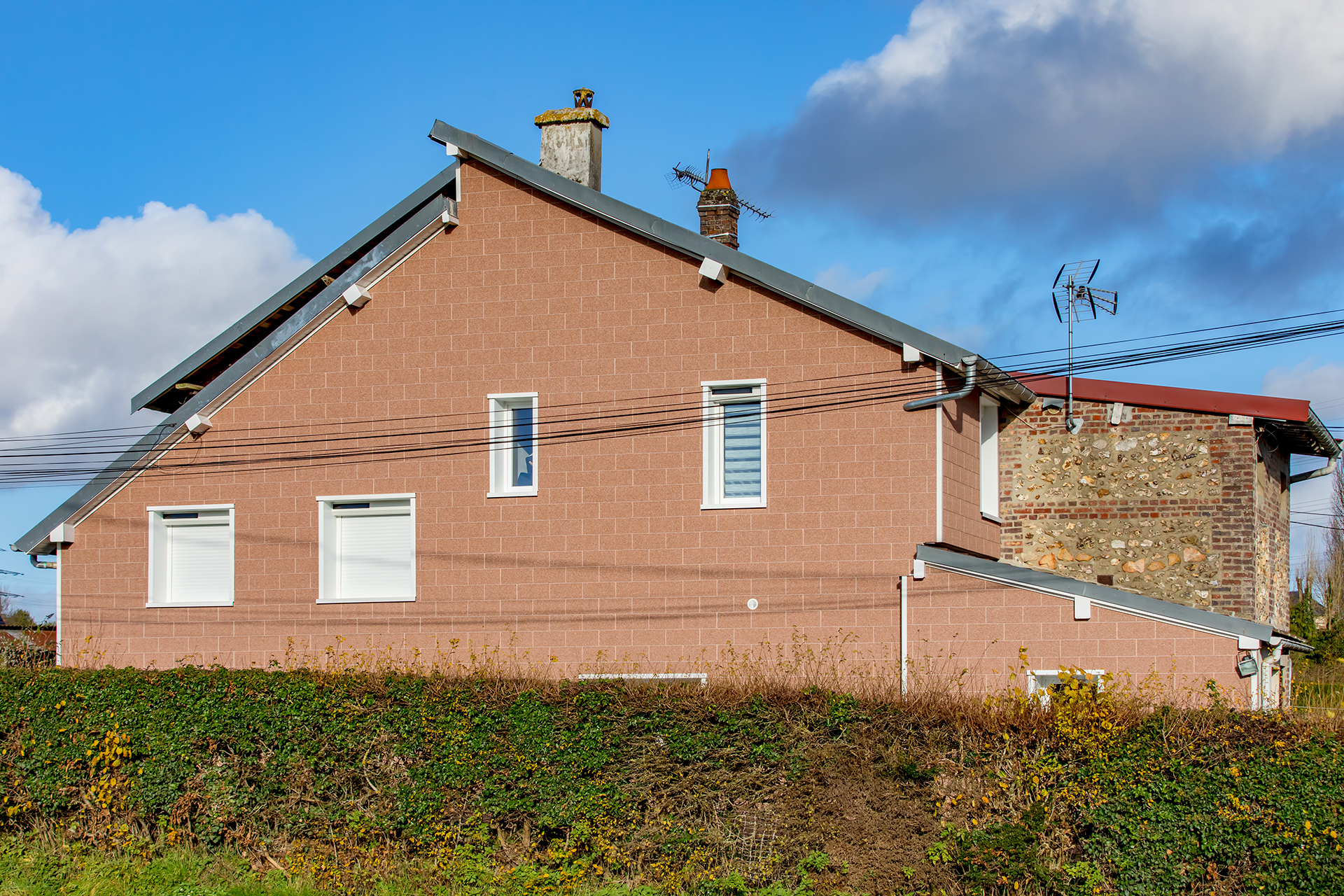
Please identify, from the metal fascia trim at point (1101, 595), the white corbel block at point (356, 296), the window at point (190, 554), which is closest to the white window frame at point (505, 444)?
the white corbel block at point (356, 296)

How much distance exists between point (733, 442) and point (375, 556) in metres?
5.03

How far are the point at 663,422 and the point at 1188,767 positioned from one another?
7601mm

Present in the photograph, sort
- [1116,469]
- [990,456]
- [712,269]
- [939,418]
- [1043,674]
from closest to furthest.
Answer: [1043,674], [939,418], [712,269], [1116,469], [990,456]

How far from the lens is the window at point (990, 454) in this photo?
17.0 meters

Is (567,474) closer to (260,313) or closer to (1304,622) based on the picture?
(260,313)

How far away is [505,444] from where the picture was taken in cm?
1638

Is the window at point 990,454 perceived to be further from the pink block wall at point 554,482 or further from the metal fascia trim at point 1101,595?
the metal fascia trim at point 1101,595

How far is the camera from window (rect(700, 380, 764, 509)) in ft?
50.7

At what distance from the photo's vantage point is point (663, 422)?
15.7 m

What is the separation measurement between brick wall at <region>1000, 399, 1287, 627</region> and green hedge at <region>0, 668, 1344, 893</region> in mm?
6628

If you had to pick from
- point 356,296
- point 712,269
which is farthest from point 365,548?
point 712,269

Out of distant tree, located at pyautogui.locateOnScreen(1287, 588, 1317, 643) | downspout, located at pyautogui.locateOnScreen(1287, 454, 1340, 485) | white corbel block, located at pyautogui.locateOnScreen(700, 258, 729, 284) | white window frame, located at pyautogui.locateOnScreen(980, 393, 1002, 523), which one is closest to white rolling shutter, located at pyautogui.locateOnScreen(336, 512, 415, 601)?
white corbel block, located at pyautogui.locateOnScreen(700, 258, 729, 284)

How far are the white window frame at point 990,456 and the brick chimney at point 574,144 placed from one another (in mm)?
6165

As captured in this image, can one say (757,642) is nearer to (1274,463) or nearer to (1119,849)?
(1119,849)
